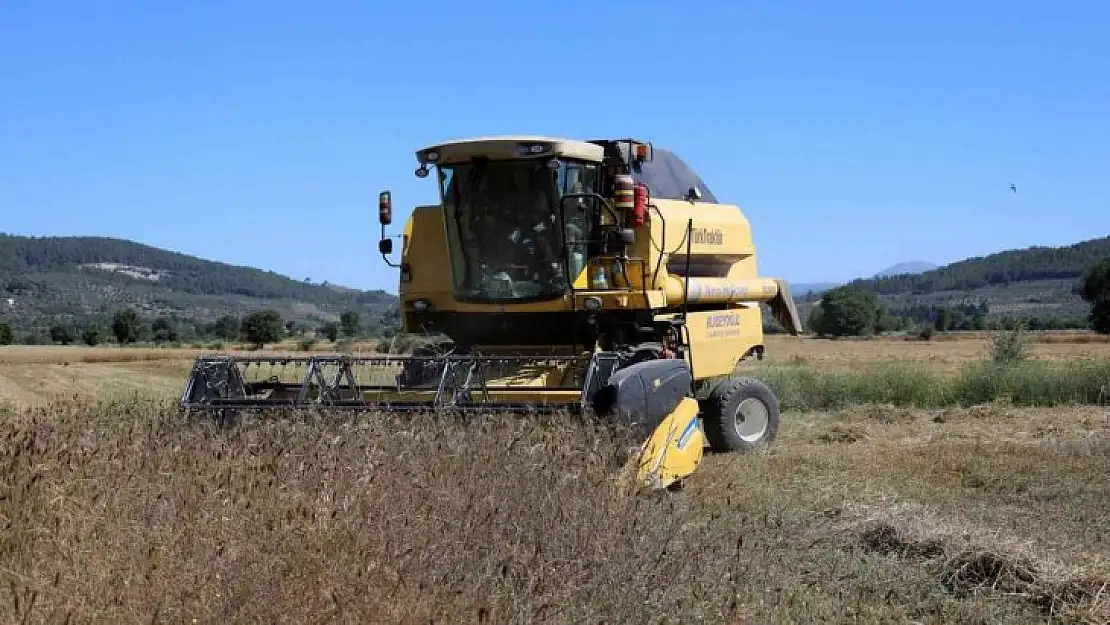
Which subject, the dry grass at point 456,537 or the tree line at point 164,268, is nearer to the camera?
the dry grass at point 456,537

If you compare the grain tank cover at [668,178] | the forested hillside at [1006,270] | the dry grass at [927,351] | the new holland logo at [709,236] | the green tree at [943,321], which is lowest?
the dry grass at [927,351]

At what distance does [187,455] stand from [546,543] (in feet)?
6.40

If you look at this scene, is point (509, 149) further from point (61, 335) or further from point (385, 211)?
point (61, 335)

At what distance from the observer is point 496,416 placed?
6.98 metres

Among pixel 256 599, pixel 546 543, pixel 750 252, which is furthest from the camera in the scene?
pixel 750 252

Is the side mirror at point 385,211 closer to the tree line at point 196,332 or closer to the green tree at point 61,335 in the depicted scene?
the tree line at point 196,332

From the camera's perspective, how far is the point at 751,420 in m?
10.6

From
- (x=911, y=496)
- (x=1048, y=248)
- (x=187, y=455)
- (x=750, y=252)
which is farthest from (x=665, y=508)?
(x=1048, y=248)

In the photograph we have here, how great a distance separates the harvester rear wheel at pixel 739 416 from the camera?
10.2m

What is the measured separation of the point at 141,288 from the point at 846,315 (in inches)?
3789

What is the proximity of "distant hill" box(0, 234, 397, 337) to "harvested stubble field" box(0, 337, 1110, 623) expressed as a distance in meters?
91.1

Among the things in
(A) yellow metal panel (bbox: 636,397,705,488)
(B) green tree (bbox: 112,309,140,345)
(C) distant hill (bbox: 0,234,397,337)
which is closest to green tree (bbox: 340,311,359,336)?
(B) green tree (bbox: 112,309,140,345)

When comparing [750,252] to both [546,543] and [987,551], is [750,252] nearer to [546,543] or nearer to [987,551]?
[987,551]

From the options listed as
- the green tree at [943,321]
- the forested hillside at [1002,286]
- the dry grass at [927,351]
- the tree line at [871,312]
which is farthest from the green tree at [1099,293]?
the forested hillside at [1002,286]
